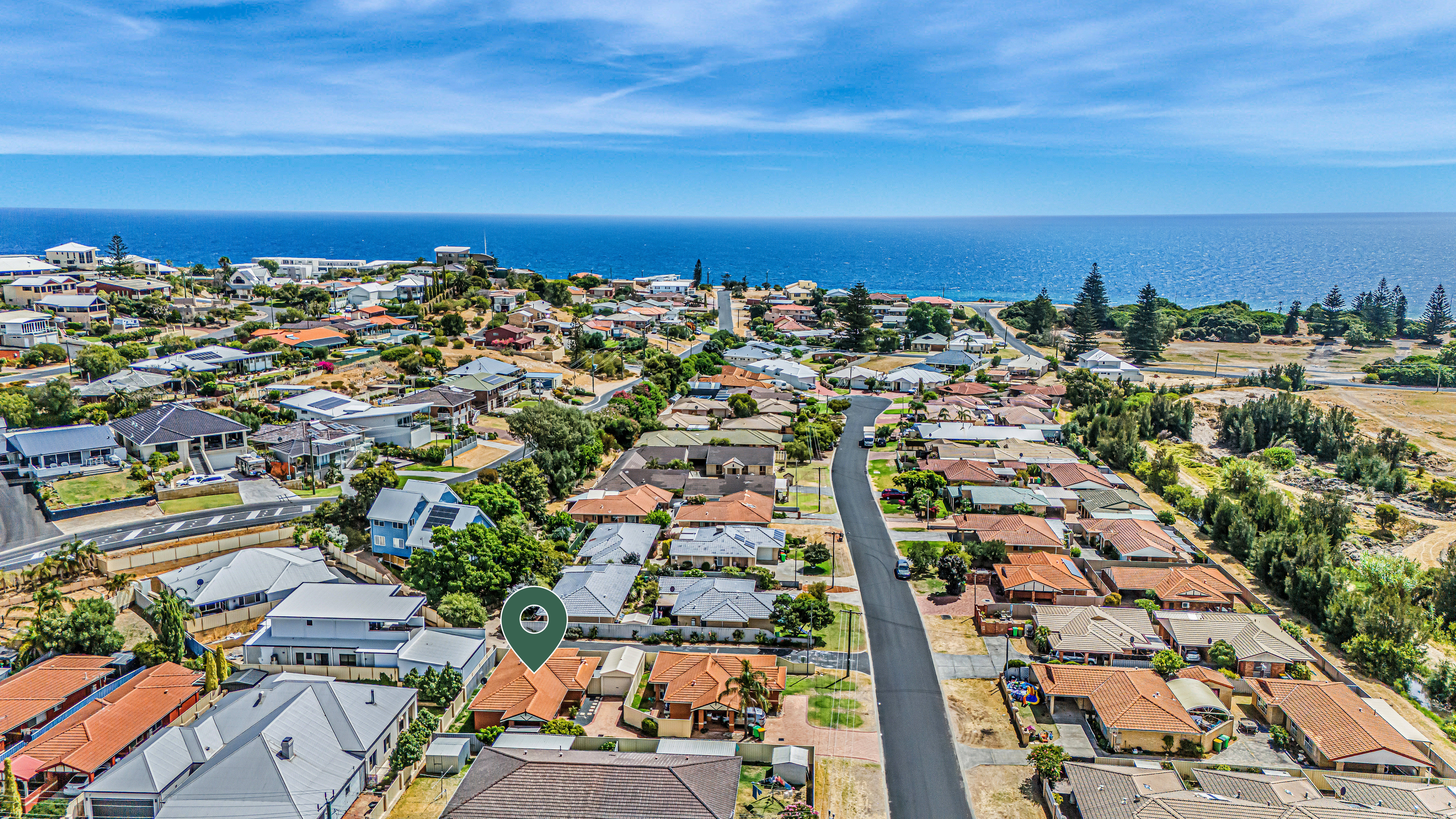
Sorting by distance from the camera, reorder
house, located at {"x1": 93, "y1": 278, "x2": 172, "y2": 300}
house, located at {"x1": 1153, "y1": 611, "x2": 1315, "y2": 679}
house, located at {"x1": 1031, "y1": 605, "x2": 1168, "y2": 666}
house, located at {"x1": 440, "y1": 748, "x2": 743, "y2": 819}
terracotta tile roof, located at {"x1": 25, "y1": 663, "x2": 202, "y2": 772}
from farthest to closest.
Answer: house, located at {"x1": 93, "y1": 278, "x2": 172, "y2": 300} → house, located at {"x1": 1031, "y1": 605, "x2": 1168, "y2": 666} → house, located at {"x1": 1153, "y1": 611, "x2": 1315, "y2": 679} → terracotta tile roof, located at {"x1": 25, "y1": 663, "x2": 202, "y2": 772} → house, located at {"x1": 440, "y1": 748, "x2": 743, "y2": 819}

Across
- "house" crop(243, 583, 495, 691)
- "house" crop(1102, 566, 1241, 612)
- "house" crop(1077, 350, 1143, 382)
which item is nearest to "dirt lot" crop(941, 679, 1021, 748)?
"house" crop(1102, 566, 1241, 612)


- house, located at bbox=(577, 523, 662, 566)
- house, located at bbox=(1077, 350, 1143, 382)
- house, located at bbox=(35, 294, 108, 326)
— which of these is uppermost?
house, located at bbox=(35, 294, 108, 326)

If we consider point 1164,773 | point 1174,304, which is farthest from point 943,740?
point 1174,304

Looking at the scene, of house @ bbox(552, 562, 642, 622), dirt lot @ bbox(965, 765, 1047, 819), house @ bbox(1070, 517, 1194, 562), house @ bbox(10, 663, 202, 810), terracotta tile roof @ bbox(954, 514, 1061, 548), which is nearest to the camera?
dirt lot @ bbox(965, 765, 1047, 819)

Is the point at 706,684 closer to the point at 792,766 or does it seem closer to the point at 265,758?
the point at 792,766

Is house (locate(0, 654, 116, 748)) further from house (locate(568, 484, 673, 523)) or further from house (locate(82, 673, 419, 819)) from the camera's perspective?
house (locate(568, 484, 673, 523))

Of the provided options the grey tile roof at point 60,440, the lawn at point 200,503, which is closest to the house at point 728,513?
the lawn at point 200,503

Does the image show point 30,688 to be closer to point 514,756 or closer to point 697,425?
point 514,756
